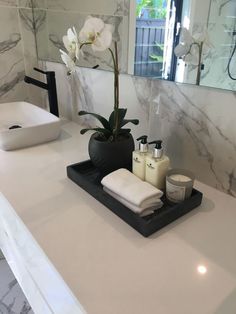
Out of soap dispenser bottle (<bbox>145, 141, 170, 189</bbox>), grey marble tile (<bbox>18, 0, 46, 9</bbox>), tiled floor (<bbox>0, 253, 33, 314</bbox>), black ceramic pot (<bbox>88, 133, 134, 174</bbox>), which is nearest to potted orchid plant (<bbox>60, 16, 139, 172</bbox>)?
black ceramic pot (<bbox>88, 133, 134, 174</bbox>)

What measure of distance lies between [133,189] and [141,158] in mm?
130

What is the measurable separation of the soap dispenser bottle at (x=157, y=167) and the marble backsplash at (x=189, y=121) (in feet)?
0.55

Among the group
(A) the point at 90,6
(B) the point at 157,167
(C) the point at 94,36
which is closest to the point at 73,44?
(C) the point at 94,36

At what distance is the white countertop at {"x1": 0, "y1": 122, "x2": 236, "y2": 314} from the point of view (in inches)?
20.6

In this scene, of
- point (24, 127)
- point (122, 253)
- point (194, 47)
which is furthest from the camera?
point (24, 127)

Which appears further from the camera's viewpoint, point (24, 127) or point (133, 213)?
point (24, 127)

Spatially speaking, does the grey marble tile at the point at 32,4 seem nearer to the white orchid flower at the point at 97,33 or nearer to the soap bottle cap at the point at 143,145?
the white orchid flower at the point at 97,33

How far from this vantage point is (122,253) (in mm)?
626

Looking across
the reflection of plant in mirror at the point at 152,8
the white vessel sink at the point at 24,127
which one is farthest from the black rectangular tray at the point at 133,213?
the reflection of plant in mirror at the point at 152,8

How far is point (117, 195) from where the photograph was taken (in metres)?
0.76

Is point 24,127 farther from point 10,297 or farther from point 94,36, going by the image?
point 10,297

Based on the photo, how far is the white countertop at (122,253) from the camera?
1.71 feet

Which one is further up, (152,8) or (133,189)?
(152,8)

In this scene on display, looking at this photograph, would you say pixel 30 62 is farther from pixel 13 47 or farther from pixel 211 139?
pixel 211 139
